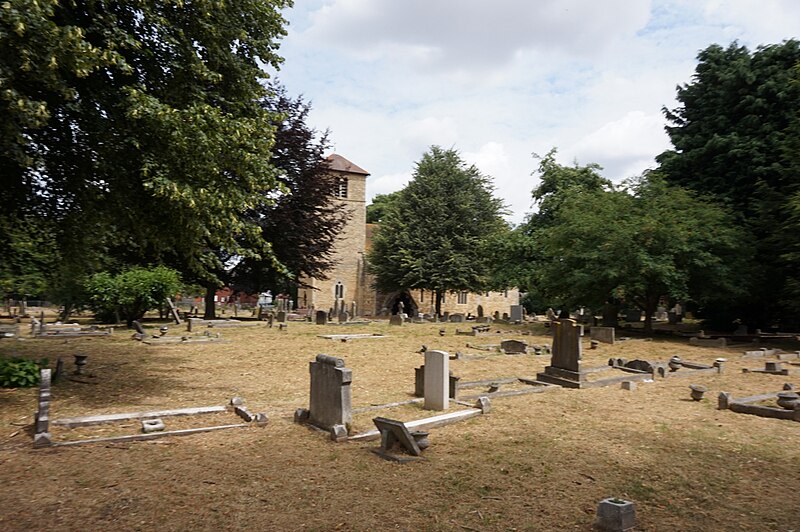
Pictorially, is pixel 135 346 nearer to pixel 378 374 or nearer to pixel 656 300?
pixel 378 374

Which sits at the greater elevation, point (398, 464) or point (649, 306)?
point (649, 306)

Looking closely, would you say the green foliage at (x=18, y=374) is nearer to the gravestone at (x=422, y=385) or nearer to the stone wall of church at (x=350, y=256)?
the gravestone at (x=422, y=385)

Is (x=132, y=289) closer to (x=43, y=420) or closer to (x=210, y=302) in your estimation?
(x=210, y=302)

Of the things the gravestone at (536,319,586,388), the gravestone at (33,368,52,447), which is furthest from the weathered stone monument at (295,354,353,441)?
the gravestone at (536,319,586,388)

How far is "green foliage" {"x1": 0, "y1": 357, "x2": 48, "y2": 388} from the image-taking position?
9.35m

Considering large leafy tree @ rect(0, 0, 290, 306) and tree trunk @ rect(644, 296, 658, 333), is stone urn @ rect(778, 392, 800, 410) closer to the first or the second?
large leafy tree @ rect(0, 0, 290, 306)

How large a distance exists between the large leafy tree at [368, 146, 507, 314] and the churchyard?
27917 mm

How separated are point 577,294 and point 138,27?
792 inches

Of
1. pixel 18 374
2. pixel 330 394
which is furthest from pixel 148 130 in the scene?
pixel 330 394

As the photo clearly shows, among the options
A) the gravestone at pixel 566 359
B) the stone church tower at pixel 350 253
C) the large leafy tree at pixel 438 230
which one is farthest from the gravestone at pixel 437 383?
the stone church tower at pixel 350 253

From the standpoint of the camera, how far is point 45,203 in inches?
391

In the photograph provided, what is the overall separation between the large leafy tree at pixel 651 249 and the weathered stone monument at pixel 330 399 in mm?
16368

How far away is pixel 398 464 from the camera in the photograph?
6.05m

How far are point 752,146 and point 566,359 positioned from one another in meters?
18.3
